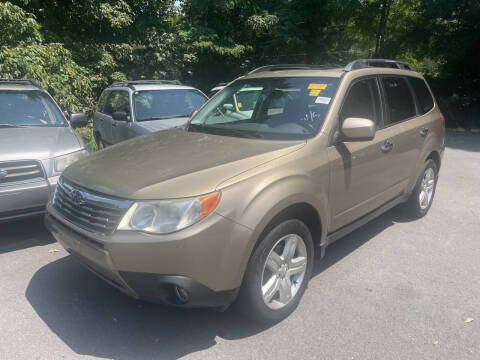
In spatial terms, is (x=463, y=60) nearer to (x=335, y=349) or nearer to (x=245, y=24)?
(x=245, y=24)

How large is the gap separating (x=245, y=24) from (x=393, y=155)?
17258 millimetres

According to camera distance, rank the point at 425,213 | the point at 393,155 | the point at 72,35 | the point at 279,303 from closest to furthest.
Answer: the point at 279,303 < the point at 393,155 < the point at 425,213 < the point at 72,35

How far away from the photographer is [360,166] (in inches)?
140

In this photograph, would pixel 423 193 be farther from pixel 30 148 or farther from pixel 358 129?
pixel 30 148

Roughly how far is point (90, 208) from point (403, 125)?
3.27 meters

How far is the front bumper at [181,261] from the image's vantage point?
2365 millimetres

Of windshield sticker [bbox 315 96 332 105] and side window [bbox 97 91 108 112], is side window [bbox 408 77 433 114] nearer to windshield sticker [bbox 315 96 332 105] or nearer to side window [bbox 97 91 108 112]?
windshield sticker [bbox 315 96 332 105]

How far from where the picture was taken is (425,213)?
5348mm

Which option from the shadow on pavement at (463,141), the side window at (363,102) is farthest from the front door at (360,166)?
the shadow on pavement at (463,141)

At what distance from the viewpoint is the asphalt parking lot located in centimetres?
272

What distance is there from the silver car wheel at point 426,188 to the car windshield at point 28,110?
476cm

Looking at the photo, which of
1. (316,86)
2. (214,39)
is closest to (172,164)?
(316,86)

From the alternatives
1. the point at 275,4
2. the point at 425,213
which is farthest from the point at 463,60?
the point at 425,213

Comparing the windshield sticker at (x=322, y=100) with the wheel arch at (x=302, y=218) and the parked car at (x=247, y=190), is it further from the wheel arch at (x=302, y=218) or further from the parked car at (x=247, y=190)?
the wheel arch at (x=302, y=218)
